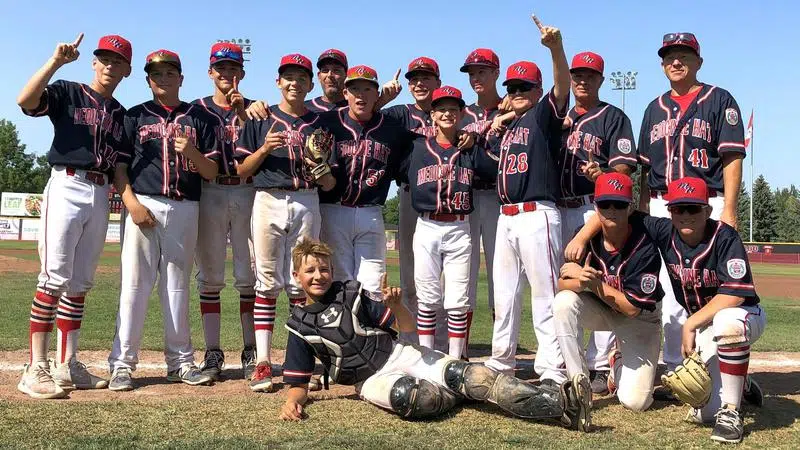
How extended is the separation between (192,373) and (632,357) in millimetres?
2776

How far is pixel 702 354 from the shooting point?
3.75 meters

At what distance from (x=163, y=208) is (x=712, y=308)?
3.32 m

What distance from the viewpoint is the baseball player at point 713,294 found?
135 inches

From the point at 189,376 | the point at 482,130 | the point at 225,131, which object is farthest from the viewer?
the point at 482,130

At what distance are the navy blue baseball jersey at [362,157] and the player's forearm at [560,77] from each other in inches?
51.8

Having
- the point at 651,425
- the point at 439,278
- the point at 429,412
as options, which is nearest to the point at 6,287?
the point at 439,278

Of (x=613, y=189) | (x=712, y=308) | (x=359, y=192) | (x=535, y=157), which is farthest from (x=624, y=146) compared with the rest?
(x=359, y=192)

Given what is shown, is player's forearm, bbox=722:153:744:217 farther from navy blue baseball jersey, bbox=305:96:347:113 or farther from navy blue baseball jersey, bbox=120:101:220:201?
navy blue baseball jersey, bbox=120:101:220:201

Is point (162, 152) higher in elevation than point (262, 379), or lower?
higher

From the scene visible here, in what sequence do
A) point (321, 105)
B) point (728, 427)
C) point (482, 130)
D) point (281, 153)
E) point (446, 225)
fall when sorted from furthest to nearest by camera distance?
point (321, 105)
point (482, 130)
point (446, 225)
point (281, 153)
point (728, 427)

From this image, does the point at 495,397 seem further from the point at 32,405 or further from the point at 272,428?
the point at 32,405

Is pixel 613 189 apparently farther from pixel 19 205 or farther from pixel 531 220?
pixel 19 205

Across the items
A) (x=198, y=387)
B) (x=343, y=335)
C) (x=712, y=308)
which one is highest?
(x=712, y=308)

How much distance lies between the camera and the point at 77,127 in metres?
4.31
